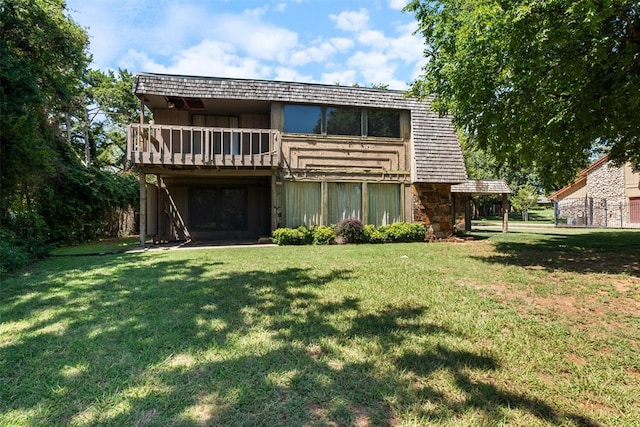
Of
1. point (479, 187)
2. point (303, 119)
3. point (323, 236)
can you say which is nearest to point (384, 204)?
point (323, 236)

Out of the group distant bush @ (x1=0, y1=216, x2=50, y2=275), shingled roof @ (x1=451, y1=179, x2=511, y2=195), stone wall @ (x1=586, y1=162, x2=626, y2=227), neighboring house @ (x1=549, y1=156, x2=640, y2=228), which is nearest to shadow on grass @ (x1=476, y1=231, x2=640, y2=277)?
shingled roof @ (x1=451, y1=179, x2=511, y2=195)

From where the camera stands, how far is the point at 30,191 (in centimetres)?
1022

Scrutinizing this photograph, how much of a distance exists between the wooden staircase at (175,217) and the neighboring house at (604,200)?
26.0m

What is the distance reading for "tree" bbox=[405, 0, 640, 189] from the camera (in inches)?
222

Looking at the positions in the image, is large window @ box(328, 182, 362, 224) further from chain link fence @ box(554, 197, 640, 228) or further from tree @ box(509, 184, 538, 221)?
tree @ box(509, 184, 538, 221)

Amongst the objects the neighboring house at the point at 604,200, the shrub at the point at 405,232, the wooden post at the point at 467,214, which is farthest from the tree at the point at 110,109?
the neighboring house at the point at 604,200

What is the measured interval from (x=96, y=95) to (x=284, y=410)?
1164 inches

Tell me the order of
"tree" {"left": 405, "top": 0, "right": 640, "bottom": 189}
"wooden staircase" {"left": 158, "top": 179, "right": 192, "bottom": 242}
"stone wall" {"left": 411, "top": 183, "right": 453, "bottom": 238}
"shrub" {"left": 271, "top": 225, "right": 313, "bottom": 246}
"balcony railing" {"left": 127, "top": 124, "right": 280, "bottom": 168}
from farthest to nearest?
"wooden staircase" {"left": 158, "top": 179, "right": 192, "bottom": 242} → "stone wall" {"left": 411, "top": 183, "right": 453, "bottom": 238} → "shrub" {"left": 271, "top": 225, "right": 313, "bottom": 246} → "balcony railing" {"left": 127, "top": 124, "right": 280, "bottom": 168} → "tree" {"left": 405, "top": 0, "right": 640, "bottom": 189}

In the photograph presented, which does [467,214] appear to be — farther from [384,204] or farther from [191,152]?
[191,152]

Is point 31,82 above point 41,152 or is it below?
above

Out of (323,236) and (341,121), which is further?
(341,121)

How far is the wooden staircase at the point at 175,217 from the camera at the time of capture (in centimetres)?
1324

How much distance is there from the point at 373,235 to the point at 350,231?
34.1 inches

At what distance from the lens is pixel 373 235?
11.6 m
